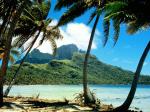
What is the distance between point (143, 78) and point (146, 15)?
18134 centimetres

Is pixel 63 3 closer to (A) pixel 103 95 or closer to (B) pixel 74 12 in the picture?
(B) pixel 74 12

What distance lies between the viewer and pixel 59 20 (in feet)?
76.1

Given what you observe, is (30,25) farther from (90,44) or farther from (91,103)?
(91,103)

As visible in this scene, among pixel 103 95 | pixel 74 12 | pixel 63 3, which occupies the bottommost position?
pixel 103 95

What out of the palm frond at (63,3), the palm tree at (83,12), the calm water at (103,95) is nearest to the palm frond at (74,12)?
the palm tree at (83,12)

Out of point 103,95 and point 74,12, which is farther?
point 103,95

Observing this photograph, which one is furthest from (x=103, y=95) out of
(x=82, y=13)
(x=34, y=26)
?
(x=82, y=13)

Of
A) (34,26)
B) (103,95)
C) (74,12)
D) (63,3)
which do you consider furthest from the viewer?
(103,95)

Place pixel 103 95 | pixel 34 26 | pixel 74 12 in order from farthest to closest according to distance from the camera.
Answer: pixel 103 95 → pixel 34 26 → pixel 74 12

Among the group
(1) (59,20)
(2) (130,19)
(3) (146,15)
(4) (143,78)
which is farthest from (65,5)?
(4) (143,78)

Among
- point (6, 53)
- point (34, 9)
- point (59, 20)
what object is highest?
point (34, 9)

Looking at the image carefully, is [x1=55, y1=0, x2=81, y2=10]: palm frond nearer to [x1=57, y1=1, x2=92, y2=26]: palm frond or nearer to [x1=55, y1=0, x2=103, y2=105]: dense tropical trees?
[x1=55, y1=0, x2=103, y2=105]: dense tropical trees

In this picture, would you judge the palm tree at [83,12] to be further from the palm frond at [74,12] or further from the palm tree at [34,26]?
the palm tree at [34,26]

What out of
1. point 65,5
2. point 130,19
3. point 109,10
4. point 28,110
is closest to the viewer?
point 109,10
